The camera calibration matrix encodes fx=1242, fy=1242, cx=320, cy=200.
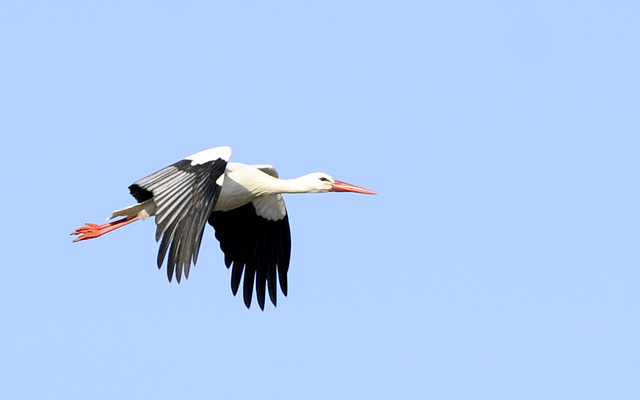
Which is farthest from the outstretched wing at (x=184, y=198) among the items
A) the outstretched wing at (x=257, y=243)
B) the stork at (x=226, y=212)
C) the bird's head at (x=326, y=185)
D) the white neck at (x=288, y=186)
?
the outstretched wing at (x=257, y=243)

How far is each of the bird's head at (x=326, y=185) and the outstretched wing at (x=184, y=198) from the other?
5.48 feet

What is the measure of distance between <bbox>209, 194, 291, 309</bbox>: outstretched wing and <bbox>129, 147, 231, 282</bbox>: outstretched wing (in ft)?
7.86

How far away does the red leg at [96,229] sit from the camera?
1519 cm

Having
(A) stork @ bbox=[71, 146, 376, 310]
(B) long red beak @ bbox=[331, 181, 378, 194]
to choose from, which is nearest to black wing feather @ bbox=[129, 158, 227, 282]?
(A) stork @ bbox=[71, 146, 376, 310]

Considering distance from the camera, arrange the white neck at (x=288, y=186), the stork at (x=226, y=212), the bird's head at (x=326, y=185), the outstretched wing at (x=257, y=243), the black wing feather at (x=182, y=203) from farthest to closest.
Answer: the outstretched wing at (x=257, y=243)
the bird's head at (x=326, y=185)
the white neck at (x=288, y=186)
the stork at (x=226, y=212)
the black wing feather at (x=182, y=203)

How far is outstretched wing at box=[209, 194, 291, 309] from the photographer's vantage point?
16.5m

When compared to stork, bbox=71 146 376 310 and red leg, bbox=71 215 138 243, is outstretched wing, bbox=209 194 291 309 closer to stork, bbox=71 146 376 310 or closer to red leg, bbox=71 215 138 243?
stork, bbox=71 146 376 310

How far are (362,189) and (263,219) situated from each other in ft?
5.65

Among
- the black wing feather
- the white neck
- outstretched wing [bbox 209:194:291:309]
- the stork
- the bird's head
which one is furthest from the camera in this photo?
outstretched wing [bbox 209:194:291:309]

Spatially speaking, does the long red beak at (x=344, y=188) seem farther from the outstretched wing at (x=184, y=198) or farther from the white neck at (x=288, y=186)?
the outstretched wing at (x=184, y=198)

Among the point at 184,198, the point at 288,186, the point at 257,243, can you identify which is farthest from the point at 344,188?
the point at 184,198

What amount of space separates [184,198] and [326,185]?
2.79 m

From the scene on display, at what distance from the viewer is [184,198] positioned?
13180 millimetres

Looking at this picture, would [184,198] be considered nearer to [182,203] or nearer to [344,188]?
[182,203]
